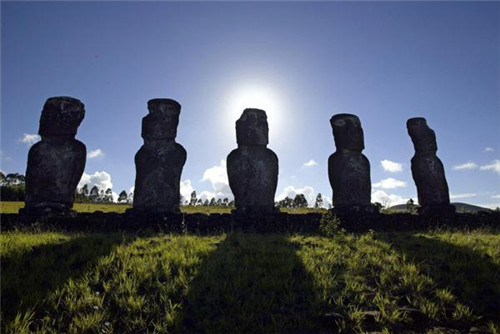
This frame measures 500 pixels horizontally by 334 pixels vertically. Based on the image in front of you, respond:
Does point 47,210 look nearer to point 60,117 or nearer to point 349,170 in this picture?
point 60,117

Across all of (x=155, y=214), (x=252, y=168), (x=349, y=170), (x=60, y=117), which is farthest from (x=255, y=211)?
(x=60, y=117)

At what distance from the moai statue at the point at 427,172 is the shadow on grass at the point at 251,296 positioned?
9406 mm

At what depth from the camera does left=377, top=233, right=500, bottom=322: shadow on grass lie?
17.2 ft

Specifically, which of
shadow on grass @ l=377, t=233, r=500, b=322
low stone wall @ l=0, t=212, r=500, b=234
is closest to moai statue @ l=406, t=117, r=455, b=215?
low stone wall @ l=0, t=212, r=500, b=234

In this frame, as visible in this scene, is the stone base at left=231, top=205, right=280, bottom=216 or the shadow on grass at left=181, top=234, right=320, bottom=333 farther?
the stone base at left=231, top=205, right=280, bottom=216

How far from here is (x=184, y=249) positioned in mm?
7102

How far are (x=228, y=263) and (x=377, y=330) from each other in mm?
2696

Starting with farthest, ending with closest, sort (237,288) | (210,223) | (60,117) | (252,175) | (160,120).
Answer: (252,175)
(160,120)
(60,117)
(210,223)
(237,288)

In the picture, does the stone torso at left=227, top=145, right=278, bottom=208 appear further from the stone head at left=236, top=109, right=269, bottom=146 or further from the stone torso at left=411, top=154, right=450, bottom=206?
the stone torso at left=411, top=154, right=450, bottom=206

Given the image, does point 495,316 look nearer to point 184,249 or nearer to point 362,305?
point 362,305

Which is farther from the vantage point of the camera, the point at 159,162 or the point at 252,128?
the point at 252,128

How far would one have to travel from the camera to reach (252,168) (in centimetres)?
1217

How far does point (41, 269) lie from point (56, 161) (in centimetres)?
613

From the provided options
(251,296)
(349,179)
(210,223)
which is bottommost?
(251,296)
